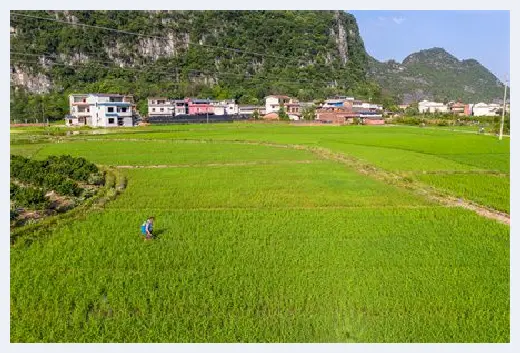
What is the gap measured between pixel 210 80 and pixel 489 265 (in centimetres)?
5722

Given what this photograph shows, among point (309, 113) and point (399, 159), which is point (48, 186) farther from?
point (309, 113)

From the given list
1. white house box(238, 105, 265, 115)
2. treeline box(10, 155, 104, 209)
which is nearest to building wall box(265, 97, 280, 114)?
white house box(238, 105, 265, 115)

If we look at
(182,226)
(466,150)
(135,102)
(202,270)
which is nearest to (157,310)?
(202,270)

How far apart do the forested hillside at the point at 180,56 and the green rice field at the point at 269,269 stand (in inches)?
1368

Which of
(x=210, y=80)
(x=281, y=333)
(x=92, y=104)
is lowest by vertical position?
(x=281, y=333)

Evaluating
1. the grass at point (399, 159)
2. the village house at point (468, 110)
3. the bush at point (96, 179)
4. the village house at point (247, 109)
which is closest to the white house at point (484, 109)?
the village house at point (468, 110)

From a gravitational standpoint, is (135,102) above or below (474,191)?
above

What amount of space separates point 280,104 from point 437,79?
84.3 meters

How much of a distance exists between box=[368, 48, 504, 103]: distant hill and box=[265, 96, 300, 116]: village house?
5687cm

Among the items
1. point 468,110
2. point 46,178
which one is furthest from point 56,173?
point 468,110

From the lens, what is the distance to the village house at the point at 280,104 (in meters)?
54.6

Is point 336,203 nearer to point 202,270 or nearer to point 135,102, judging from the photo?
point 202,270

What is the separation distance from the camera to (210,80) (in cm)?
6041

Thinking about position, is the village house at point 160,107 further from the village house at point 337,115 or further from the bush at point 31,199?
the bush at point 31,199
